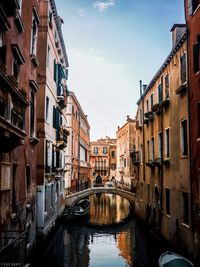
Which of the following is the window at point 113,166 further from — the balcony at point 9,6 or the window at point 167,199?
the balcony at point 9,6

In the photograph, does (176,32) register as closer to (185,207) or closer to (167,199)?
(167,199)

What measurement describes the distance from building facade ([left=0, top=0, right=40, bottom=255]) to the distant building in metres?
51.8

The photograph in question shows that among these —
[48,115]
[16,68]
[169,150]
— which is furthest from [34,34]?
[169,150]

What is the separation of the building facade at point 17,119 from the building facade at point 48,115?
1.90m

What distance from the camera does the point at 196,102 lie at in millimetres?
11242

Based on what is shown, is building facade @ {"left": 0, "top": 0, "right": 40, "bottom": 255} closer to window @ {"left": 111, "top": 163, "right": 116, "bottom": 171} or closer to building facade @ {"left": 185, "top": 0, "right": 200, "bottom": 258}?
building facade @ {"left": 185, "top": 0, "right": 200, "bottom": 258}

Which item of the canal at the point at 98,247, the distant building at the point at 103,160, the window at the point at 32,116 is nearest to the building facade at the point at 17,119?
the window at the point at 32,116

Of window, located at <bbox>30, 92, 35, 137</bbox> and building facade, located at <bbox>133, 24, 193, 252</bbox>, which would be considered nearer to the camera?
building facade, located at <bbox>133, 24, 193, 252</bbox>

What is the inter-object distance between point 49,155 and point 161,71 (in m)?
7.09

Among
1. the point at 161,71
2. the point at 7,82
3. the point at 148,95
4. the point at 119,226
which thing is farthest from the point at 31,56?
the point at 119,226

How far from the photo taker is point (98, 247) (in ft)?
54.7

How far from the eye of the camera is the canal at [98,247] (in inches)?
532

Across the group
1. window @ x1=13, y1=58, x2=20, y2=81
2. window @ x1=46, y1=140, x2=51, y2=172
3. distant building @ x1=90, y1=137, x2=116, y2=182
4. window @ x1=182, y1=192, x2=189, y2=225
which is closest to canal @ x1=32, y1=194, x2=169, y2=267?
window @ x1=182, y1=192, x2=189, y2=225

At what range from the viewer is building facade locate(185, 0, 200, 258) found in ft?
35.8
